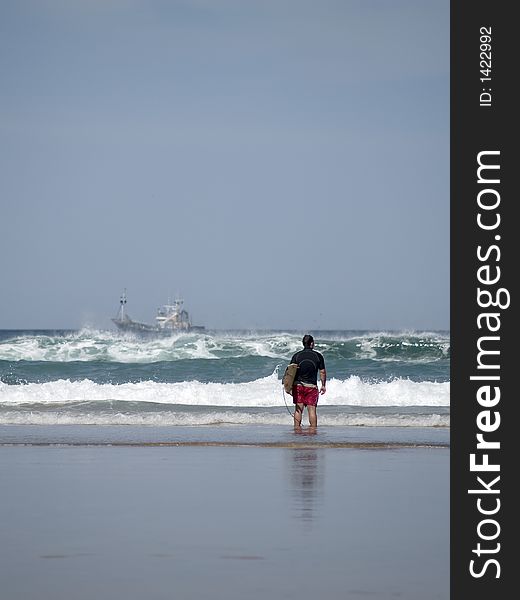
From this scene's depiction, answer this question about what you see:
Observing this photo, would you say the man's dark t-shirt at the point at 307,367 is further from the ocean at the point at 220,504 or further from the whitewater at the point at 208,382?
the whitewater at the point at 208,382

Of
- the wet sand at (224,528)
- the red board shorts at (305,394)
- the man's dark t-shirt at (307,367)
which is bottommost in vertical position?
the wet sand at (224,528)

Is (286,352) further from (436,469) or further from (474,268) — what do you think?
(474,268)

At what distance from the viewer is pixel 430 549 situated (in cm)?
797

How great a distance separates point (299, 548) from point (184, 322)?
11532 centimetres

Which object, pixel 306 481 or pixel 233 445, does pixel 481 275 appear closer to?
pixel 306 481

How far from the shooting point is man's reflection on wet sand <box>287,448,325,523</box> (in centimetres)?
962

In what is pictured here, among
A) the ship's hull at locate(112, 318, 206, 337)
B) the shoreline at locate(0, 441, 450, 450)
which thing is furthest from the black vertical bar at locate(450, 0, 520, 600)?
the ship's hull at locate(112, 318, 206, 337)

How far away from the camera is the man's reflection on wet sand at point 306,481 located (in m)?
9.62

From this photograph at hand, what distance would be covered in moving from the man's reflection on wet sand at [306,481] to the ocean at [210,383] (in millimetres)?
→ 3810

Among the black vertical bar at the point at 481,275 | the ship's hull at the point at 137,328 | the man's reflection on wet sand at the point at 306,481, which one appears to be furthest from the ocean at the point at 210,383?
the ship's hull at the point at 137,328

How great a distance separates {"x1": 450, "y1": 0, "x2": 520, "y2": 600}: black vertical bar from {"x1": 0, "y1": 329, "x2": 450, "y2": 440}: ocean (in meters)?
9.23

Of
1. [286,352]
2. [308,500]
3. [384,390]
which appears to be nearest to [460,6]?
[308,500]

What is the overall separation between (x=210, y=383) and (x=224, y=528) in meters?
25.3

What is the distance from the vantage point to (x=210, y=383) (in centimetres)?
3397
